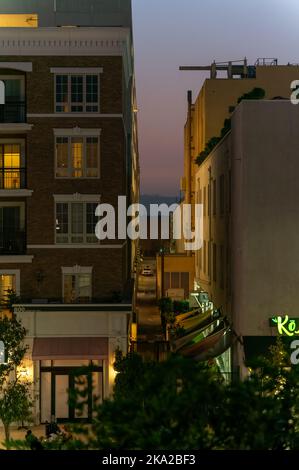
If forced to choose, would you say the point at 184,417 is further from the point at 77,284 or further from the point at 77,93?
the point at 77,93

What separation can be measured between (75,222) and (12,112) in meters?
5.34

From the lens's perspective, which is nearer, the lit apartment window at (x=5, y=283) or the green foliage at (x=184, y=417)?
the green foliage at (x=184, y=417)

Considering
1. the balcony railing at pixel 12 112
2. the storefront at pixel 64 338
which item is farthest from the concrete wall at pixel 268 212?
the balcony railing at pixel 12 112

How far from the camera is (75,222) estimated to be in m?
32.0

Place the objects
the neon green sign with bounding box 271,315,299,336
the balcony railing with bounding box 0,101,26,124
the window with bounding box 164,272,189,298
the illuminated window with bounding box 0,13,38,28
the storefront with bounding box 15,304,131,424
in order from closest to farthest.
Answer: the neon green sign with bounding box 271,315,299,336
the storefront with bounding box 15,304,131,424
the balcony railing with bounding box 0,101,26,124
the illuminated window with bounding box 0,13,38,28
the window with bounding box 164,272,189,298

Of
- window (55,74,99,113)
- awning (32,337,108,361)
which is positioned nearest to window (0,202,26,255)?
awning (32,337,108,361)

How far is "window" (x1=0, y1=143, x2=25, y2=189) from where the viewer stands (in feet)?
106

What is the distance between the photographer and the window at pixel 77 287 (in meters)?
32.2

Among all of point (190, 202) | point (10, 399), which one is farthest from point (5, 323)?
point (190, 202)

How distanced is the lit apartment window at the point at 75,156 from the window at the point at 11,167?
68.3 inches

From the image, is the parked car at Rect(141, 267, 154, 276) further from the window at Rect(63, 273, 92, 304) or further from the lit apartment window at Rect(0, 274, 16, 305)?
the lit apartment window at Rect(0, 274, 16, 305)

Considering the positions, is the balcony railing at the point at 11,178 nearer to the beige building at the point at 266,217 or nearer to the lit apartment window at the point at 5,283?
the lit apartment window at the point at 5,283

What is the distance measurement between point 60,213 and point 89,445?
21.3 metres

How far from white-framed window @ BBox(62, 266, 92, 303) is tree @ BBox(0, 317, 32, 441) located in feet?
8.91
